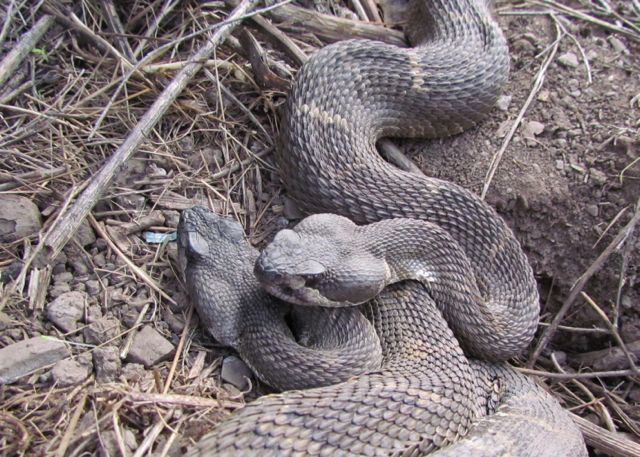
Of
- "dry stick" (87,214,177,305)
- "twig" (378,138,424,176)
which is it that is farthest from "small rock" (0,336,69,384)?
"twig" (378,138,424,176)

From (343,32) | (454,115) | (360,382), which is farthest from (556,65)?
(360,382)

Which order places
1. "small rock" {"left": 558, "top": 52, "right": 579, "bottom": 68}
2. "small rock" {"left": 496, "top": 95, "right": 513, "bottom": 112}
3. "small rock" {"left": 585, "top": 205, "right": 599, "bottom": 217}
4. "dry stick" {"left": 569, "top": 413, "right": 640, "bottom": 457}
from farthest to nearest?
"small rock" {"left": 558, "top": 52, "right": 579, "bottom": 68}, "small rock" {"left": 496, "top": 95, "right": 513, "bottom": 112}, "small rock" {"left": 585, "top": 205, "right": 599, "bottom": 217}, "dry stick" {"left": 569, "top": 413, "right": 640, "bottom": 457}

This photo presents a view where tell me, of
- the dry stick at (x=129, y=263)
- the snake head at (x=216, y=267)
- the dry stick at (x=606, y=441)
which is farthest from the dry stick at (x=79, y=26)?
the dry stick at (x=606, y=441)

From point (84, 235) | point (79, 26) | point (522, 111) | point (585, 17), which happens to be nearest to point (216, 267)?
point (84, 235)

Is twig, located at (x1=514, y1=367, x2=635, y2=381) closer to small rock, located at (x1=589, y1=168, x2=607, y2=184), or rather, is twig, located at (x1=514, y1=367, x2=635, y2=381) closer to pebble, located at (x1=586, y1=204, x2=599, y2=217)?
pebble, located at (x1=586, y1=204, x2=599, y2=217)

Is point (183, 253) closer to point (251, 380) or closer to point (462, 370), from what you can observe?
point (251, 380)
